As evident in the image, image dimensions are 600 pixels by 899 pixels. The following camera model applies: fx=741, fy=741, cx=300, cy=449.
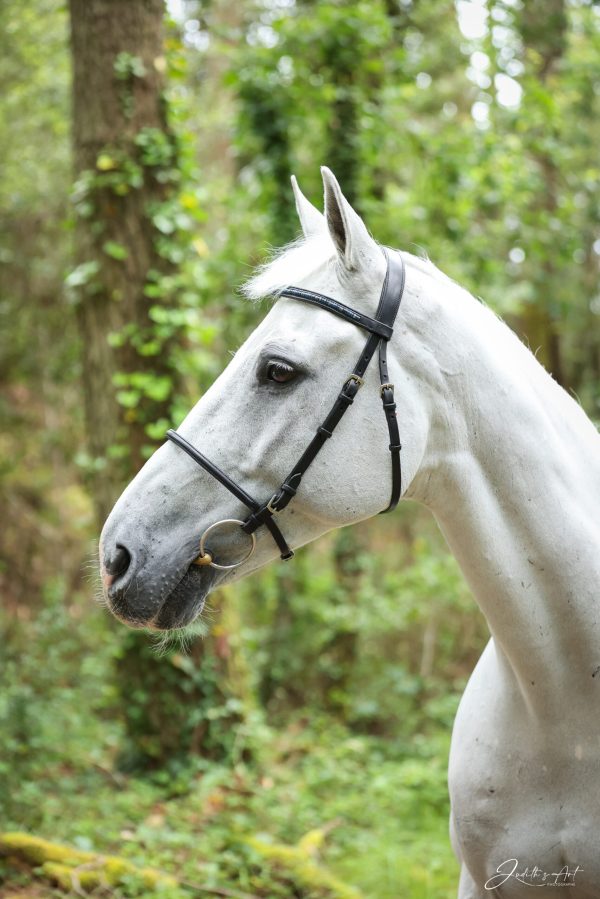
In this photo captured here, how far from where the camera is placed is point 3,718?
419 centimetres

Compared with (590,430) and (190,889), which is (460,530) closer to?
(590,430)

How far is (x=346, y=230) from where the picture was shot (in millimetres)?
1822

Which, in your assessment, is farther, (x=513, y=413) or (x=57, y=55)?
(x=57, y=55)

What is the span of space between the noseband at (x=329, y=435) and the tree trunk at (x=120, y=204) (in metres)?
3.06

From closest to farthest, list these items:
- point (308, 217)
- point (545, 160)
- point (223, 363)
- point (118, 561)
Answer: point (118, 561), point (308, 217), point (223, 363), point (545, 160)

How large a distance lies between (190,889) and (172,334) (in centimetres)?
321

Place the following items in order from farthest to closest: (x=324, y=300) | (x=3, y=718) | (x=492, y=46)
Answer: (x=492, y=46) < (x=3, y=718) < (x=324, y=300)

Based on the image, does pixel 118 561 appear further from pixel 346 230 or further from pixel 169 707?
pixel 169 707

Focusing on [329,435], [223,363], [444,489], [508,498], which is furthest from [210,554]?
[223,363]

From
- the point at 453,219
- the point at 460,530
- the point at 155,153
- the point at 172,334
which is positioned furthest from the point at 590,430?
the point at 453,219
